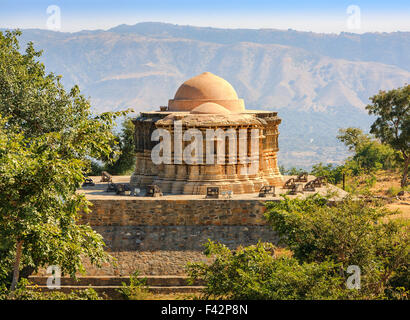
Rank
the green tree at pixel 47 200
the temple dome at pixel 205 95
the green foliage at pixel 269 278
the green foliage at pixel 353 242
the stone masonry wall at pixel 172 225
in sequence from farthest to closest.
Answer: the temple dome at pixel 205 95, the stone masonry wall at pixel 172 225, the green foliage at pixel 353 242, the green foliage at pixel 269 278, the green tree at pixel 47 200

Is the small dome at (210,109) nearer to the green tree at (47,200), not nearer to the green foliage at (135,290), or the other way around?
the green foliage at (135,290)

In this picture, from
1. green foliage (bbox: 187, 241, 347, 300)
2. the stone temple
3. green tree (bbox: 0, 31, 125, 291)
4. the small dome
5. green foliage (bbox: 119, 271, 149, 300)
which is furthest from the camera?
the small dome

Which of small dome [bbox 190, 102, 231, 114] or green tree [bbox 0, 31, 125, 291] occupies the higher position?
small dome [bbox 190, 102, 231, 114]

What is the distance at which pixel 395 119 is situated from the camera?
3862 cm

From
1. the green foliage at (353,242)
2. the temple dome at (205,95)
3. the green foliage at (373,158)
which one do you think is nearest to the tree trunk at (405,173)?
the green foliage at (373,158)

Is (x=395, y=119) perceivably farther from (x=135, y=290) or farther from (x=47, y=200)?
(x=47, y=200)

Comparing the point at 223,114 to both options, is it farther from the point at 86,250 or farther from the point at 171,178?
the point at 86,250

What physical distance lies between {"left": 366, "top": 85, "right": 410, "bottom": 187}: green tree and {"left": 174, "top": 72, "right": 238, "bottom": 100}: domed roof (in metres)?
12.7

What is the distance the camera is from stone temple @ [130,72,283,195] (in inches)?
1065

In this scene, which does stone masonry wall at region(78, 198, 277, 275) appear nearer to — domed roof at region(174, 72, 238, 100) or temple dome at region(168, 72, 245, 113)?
temple dome at region(168, 72, 245, 113)

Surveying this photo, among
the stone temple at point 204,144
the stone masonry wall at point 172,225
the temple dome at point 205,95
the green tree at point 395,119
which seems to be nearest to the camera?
the stone masonry wall at point 172,225

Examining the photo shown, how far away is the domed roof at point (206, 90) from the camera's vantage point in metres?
30.2

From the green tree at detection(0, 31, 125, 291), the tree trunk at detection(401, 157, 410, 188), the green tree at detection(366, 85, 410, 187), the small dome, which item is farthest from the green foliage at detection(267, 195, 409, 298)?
the green tree at detection(366, 85, 410, 187)

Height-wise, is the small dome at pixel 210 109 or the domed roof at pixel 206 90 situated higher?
the domed roof at pixel 206 90
